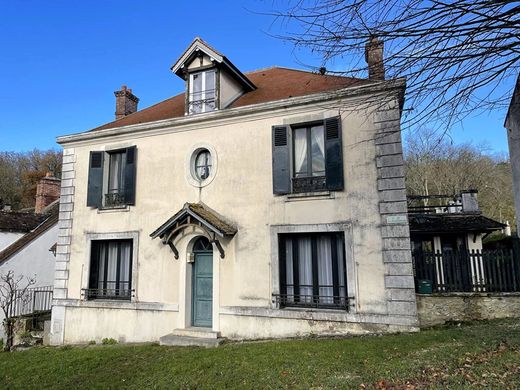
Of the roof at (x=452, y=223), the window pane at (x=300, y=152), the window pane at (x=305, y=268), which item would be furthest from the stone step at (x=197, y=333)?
the roof at (x=452, y=223)

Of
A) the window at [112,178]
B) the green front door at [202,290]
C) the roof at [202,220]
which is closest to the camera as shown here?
the roof at [202,220]

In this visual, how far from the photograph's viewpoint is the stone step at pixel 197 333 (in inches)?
370

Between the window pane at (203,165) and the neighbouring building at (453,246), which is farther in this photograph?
the window pane at (203,165)

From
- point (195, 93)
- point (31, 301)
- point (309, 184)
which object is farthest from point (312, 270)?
point (31, 301)

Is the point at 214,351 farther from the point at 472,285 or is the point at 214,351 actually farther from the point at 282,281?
the point at 472,285

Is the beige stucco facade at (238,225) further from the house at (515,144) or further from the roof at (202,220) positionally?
the house at (515,144)

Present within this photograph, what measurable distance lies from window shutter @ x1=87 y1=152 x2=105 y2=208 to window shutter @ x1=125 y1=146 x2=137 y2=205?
3.32 feet

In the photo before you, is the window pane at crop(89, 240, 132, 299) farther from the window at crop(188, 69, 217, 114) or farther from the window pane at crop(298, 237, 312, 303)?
the window pane at crop(298, 237, 312, 303)

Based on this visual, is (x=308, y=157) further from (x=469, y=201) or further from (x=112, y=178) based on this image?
(x=469, y=201)

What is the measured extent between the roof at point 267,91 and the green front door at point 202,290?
15.1 feet

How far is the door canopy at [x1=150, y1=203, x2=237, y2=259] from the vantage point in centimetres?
943

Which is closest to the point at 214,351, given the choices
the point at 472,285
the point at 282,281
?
the point at 282,281

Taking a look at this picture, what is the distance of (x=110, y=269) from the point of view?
11.5 metres

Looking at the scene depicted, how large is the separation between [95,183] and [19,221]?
801 cm
